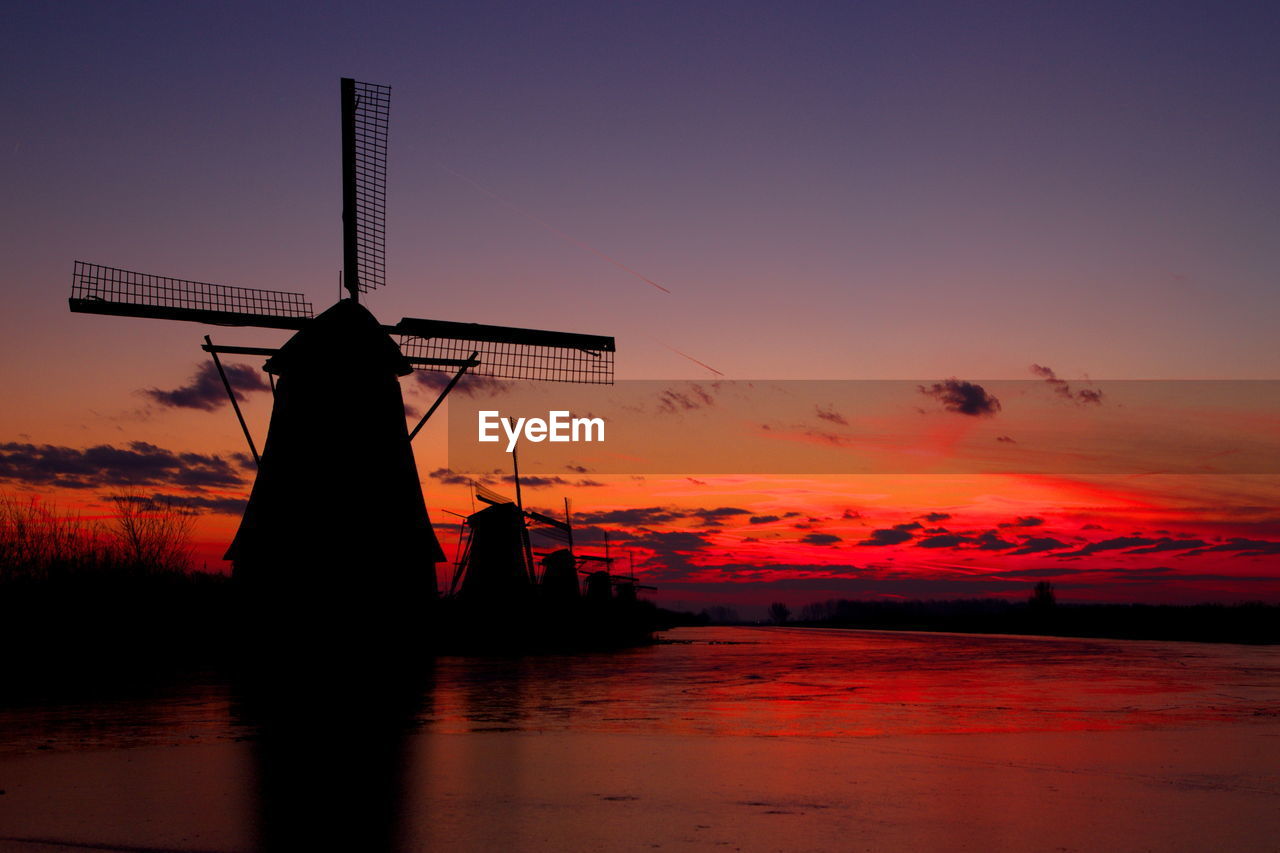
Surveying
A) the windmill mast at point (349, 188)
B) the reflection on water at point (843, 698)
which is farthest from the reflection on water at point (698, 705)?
the windmill mast at point (349, 188)

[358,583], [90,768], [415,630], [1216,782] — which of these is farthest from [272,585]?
[1216,782]

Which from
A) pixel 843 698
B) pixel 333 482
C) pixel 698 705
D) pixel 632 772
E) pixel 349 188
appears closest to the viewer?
pixel 632 772

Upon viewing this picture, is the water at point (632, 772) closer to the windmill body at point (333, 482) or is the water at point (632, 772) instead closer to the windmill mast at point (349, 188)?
the windmill body at point (333, 482)

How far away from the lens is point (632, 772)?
30.3 feet

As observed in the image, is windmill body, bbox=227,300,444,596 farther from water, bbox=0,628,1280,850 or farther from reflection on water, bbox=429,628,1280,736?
water, bbox=0,628,1280,850

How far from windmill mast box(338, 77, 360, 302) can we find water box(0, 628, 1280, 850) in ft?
42.8

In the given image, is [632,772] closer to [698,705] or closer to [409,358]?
[698,705]

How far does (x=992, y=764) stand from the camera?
970 cm

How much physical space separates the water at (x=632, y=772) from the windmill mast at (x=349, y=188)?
1304 cm

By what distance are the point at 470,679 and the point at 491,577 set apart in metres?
28.0

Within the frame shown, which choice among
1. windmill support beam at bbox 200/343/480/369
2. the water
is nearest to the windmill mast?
windmill support beam at bbox 200/343/480/369

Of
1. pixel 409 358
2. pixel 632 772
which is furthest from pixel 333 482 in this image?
pixel 632 772

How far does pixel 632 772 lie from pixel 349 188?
938 inches

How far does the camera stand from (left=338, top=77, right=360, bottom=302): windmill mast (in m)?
28.3
